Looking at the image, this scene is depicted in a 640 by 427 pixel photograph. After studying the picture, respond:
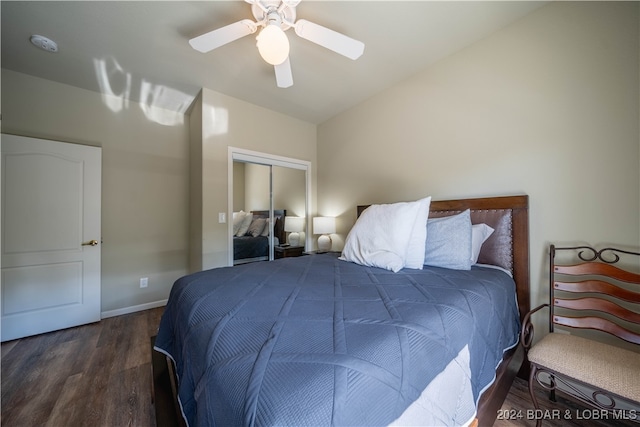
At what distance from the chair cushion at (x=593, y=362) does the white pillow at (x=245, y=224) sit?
2.82m

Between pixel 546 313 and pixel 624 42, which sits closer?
pixel 624 42

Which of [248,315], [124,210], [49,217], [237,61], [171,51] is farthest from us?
[124,210]

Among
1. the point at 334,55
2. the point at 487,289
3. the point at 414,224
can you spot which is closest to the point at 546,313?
the point at 487,289

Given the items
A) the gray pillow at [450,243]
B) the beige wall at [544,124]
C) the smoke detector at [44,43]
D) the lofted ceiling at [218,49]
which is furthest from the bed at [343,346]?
the smoke detector at [44,43]

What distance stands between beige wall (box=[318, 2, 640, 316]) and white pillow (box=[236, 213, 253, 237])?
1.97m

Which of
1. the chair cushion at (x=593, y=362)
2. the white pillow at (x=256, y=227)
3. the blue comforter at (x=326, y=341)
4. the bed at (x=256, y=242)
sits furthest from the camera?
the white pillow at (x=256, y=227)

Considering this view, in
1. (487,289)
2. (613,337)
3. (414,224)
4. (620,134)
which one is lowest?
(613,337)

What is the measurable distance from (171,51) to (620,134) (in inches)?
131

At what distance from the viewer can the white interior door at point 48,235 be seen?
86.9 inches

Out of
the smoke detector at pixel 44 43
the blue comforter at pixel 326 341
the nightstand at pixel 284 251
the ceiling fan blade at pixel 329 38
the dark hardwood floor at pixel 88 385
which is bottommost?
the dark hardwood floor at pixel 88 385

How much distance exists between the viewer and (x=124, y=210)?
2848mm

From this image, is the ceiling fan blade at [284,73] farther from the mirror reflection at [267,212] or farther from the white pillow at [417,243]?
the white pillow at [417,243]

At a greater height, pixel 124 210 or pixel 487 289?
pixel 124 210

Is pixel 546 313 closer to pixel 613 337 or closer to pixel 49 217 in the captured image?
pixel 613 337
